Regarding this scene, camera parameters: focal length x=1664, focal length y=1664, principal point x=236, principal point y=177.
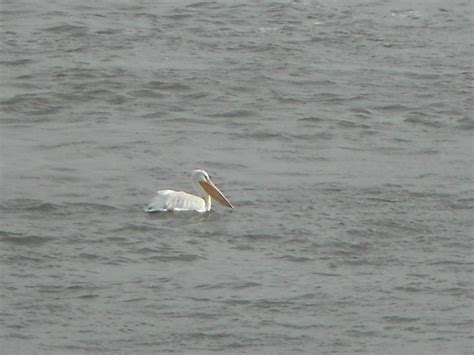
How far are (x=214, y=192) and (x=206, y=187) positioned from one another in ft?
0.40

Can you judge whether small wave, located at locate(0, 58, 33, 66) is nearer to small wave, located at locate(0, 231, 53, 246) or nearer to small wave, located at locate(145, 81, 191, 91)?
small wave, located at locate(145, 81, 191, 91)

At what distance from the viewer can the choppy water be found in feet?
34.7

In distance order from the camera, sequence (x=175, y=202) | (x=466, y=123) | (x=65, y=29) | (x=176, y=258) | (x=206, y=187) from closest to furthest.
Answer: (x=176, y=258) → (x=175, y=202) → (x=206, y=187) → (x=466, y=123) → (x=65, y=29)

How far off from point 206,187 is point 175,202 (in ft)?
1.90

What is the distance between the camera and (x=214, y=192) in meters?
13.6

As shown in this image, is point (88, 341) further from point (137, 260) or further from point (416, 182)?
point (416, 182)

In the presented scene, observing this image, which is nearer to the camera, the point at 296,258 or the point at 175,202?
the point at 296,258

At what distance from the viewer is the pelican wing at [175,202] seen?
13.0 metres

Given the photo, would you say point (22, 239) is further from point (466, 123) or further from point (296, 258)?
point (466, 123)

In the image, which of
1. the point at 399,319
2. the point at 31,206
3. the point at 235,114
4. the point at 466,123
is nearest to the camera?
the point at 399,319

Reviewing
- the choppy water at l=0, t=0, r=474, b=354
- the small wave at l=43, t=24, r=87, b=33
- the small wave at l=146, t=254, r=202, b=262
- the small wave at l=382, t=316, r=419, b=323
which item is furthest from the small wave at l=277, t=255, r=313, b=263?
the small wave at l=43, t=24, r=87, b=33

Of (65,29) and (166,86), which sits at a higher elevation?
(65,29)

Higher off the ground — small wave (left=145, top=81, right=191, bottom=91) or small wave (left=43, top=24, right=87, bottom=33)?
small wave (left=43, top=24, right=87, bottom=33)

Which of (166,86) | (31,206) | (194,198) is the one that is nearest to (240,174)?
(194,198)
